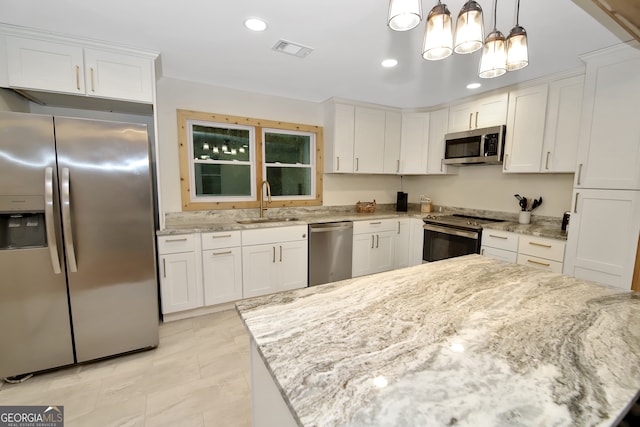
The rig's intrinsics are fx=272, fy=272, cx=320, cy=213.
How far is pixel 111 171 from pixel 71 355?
136 cm

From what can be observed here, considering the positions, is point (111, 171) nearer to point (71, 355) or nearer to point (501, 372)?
point (71, 355)

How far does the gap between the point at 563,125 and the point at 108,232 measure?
4063 mm

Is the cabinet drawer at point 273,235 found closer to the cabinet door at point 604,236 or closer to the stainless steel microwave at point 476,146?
the stainless steel microwave at point 476,146

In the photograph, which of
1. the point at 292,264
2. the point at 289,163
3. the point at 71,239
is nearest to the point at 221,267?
the point at 292,264

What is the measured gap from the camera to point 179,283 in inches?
103

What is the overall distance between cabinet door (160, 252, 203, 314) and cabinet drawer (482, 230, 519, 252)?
306 cm

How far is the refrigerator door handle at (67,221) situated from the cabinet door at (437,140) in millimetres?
3897

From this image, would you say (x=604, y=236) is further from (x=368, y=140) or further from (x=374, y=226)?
(x=368, y=140)

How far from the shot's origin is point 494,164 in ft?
11.2

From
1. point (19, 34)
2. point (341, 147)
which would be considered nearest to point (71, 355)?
point (19, 34)

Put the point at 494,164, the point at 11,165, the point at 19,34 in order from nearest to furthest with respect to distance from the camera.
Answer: the point at 11,165, the point at 19,34, the point at 494,164

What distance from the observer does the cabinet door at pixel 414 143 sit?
3.94 m

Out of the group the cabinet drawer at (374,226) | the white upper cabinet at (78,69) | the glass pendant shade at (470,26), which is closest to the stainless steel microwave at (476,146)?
the cabinet drawer at (374,226)

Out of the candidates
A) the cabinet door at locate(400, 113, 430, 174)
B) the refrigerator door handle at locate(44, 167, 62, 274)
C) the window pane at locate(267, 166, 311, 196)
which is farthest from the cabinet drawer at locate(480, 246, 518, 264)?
the refrigerator door handle at locate(44, 167, 62, 274)
